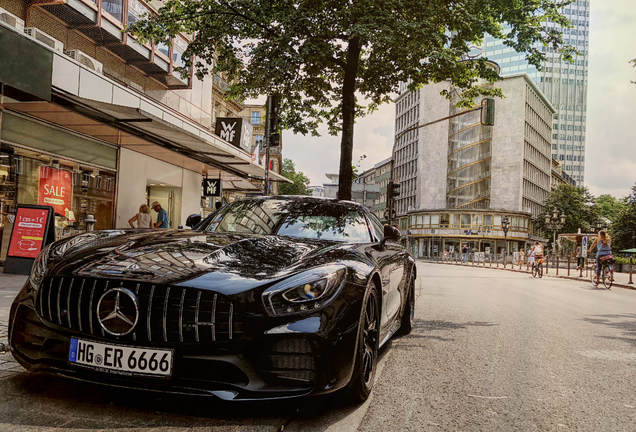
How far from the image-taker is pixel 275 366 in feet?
8.50

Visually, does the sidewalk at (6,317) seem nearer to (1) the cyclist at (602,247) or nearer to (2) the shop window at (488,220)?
(1) the cyclist at (602,247)

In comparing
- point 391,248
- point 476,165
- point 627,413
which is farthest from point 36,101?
point 476,165

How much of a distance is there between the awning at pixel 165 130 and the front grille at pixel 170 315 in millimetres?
9024

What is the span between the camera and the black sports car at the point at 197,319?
256 centimetres

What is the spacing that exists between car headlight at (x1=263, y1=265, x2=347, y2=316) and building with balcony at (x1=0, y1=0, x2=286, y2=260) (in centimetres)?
864

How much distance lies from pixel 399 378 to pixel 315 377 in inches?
61.2

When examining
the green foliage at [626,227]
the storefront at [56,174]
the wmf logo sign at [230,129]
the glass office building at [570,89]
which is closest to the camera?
the storefront at [56,174]

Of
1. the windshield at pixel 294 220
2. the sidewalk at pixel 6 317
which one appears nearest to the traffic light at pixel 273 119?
the sidewalk at pixel 6 317

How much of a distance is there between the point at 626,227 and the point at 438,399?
59.7 metres

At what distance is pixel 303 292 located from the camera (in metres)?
2.72

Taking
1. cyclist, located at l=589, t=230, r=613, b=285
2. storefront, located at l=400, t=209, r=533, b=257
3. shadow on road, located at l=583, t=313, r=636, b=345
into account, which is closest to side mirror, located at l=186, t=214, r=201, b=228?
shadow on road, located at l=583, t=313, r=636, b=345

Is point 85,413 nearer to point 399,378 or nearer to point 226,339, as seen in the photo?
point 226,339

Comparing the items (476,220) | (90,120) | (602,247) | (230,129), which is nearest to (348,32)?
(90,120)

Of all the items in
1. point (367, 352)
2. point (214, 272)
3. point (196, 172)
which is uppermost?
point (196, 172)
